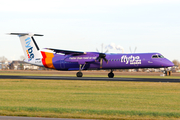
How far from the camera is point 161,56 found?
4494 centimetres

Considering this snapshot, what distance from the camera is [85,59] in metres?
48.6

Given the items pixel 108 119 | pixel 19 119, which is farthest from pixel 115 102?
pixel 19 119

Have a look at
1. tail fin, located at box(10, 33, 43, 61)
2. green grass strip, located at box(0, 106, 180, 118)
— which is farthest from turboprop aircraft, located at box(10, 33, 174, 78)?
green grass strip, located at box(0, 106, 180, 118)

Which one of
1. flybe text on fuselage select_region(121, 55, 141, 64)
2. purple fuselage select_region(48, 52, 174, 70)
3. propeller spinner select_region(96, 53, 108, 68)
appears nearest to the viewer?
purple fuselage select_region(48, 52, 174, 70)

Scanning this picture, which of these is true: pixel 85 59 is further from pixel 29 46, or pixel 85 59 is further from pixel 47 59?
pixel 29 46

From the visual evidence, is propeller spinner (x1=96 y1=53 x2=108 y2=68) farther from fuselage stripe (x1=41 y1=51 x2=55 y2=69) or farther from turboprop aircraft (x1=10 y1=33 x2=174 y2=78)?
fuselage stripe (x1=41 y1=51 x2=55 y2=69)

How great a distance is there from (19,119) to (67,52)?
37.5 meters

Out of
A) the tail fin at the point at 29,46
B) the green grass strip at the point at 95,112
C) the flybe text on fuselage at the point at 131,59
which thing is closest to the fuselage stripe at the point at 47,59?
the tail fin at the point at 29,46

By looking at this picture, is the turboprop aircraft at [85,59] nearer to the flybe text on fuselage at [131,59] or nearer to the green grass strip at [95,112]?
the flybe text on fuselage at [131,59]

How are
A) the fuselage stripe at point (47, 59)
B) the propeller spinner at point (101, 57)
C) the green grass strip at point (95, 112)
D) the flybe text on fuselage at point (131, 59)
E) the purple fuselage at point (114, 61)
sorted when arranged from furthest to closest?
the fuselage stripe at point (47, 59), the propeller spinner at point (101, 57), the flybe text on fuselage at point (131, 59), the purple fuselage at point (114, 61), the green grass strip at point (95, 112)

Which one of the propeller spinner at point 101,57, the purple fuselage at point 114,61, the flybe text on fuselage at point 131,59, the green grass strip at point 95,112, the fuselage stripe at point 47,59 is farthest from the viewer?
the fuselage stripe at point 47,59

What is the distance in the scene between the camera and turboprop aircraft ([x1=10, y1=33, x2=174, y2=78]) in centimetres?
4491

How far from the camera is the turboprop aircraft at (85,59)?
147 feet

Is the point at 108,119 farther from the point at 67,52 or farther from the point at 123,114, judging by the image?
the point at 67,52
